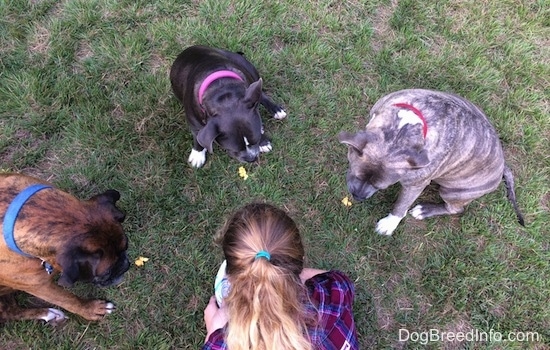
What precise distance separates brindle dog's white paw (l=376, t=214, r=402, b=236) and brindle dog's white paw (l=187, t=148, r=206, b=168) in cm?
203

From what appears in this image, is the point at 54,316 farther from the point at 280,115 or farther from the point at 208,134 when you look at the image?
the point at 280,115

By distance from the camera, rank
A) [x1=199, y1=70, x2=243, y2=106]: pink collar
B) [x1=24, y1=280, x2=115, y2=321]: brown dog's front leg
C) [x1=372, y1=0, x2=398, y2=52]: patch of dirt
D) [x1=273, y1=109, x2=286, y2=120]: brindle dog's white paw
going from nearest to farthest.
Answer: [x1=24, y1=280, x2=115, y2=321]: brown dog's front leg → [x1=199, y1=70, x2=243, y2=106]: pink collar → [x1=273, y1=109, x2=286, y2=120]: brindle dog's white paw → [x1=372, y1=0, x2=398, y2=52]: patch of dirt

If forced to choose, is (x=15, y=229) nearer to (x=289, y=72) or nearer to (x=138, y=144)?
(x=138, y=144)

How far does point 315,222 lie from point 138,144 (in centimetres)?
217

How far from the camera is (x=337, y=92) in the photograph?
16.7 feet

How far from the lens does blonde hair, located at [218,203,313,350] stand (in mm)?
2535

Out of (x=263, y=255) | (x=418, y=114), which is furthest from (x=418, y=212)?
(x=263, y=255)

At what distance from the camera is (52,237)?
3117mm

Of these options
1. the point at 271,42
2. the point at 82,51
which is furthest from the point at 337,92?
the point at 82,51

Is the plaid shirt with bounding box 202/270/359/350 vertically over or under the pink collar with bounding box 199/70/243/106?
under

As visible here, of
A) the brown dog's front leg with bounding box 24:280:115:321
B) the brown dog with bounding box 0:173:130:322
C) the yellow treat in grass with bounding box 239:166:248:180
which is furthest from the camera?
the yellow treat in grass with bounding box 239:166:248:180

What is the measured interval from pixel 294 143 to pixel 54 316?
3.01 m

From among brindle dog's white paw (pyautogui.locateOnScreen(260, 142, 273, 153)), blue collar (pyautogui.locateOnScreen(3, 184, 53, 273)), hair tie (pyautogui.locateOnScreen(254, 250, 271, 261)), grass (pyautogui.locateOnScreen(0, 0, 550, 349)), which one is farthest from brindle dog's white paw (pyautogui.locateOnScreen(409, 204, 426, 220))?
blue collar (pyautogui.locateOnScreen(3, 184, 53, 273))

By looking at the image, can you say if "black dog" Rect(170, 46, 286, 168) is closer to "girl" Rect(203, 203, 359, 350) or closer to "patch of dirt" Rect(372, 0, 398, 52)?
"girl" Rect(203, 203, 359, 350)
